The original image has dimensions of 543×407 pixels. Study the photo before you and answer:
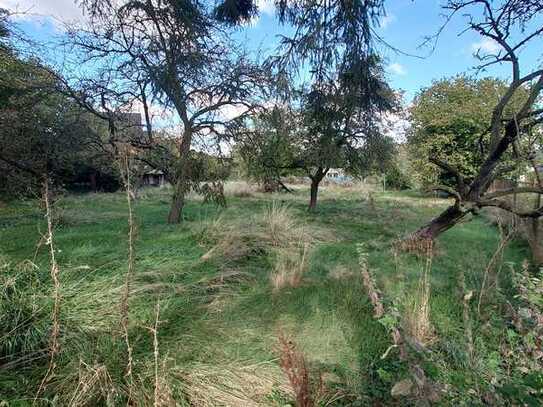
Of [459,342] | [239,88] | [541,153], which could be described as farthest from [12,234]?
[541,153]

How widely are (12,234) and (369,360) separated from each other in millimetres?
5631

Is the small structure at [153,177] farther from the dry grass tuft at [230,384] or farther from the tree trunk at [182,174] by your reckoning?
the dry grass tuft at [230,384]

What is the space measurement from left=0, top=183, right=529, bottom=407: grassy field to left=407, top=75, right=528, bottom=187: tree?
15.6 metres

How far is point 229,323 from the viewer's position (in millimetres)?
2865

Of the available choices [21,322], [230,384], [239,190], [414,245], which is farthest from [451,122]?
[21,322]

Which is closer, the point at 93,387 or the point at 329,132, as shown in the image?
the point at 93,387

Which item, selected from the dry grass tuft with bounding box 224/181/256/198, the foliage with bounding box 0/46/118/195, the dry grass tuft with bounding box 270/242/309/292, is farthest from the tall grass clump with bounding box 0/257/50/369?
the dry grass tuft with bounding box 224/181/256/198

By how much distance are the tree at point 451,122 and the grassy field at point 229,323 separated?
15604 mm

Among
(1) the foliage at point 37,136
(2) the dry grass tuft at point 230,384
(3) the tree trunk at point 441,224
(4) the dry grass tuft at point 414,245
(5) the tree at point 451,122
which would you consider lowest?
(2) the dry grass tuft at point 230,384

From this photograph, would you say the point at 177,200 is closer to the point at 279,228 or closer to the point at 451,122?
the point at 279,228

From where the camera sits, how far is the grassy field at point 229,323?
6.23 feet

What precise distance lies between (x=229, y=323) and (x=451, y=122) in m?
19.9

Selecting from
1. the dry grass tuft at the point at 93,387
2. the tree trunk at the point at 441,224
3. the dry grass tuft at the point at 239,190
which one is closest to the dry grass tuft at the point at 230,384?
the dry grass tuft at the point at 93,387

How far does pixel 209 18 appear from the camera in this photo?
5.29 metres
